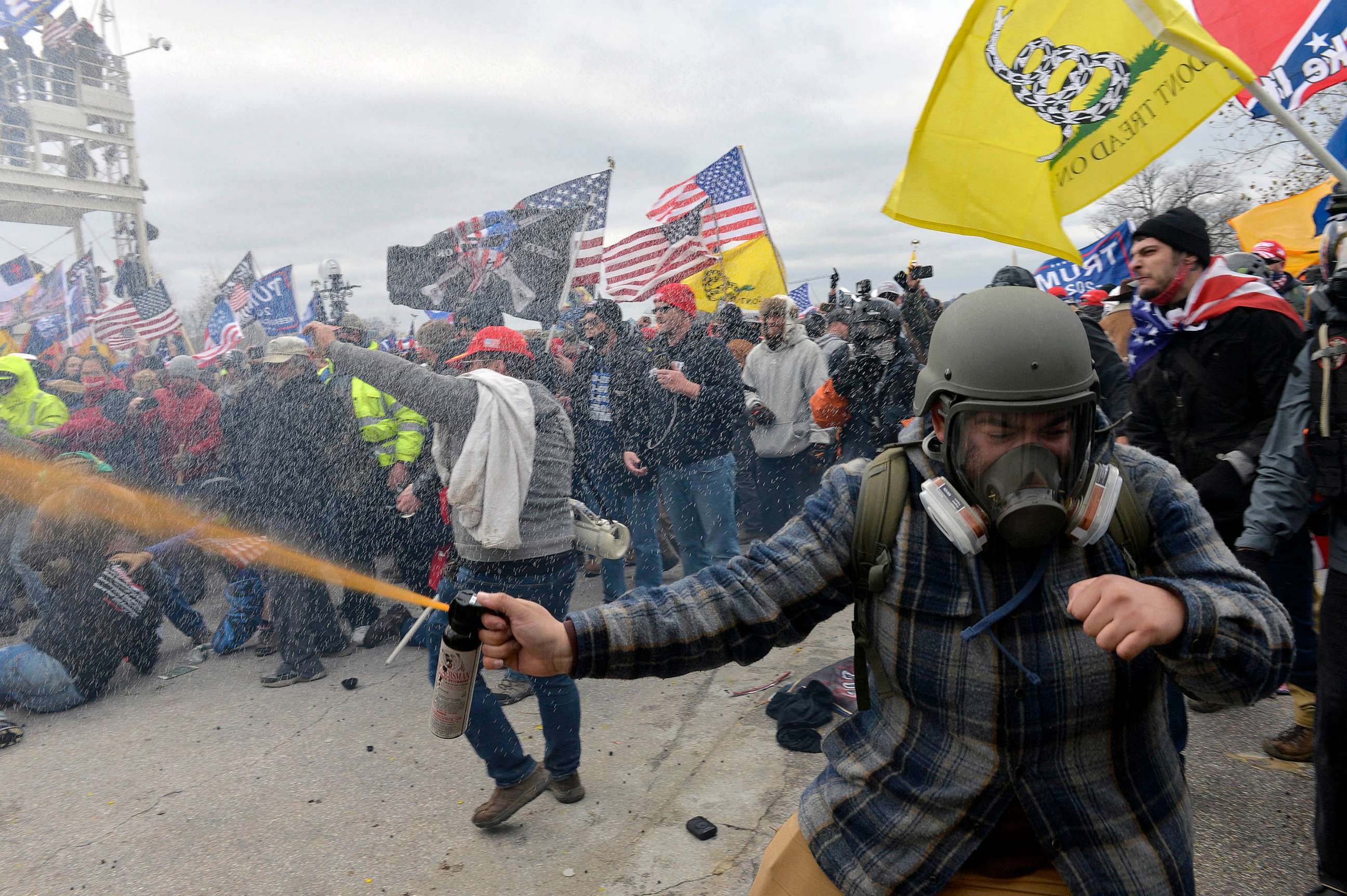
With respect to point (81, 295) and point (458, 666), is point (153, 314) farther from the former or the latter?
point (458, 666)

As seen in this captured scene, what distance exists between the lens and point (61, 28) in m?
Result: 27.1

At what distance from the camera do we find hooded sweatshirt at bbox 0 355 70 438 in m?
8.11

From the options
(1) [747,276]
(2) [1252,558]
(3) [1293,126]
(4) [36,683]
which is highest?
(3) [1293,126]

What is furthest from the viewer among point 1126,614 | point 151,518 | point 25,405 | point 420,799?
point 25,405

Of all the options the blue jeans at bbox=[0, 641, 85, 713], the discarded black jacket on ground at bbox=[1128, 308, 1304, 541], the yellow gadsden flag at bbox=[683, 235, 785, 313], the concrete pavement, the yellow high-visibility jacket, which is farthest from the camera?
the yellow gadsden flag at bbox=[683, 235, 785, 313]

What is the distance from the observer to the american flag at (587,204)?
8484 mm

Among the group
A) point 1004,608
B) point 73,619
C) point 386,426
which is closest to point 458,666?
point 1004,608

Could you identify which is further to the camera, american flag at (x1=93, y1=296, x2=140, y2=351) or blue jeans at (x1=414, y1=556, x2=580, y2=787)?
american flag at (x1=93, y1=296, x2=140, y2=351)

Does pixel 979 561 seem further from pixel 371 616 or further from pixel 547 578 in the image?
pixel 371 616

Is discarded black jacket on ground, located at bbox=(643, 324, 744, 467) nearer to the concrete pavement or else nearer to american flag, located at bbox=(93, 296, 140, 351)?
the concrete pavement

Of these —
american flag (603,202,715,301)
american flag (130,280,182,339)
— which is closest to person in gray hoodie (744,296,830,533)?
american flag (603,202,715,301)

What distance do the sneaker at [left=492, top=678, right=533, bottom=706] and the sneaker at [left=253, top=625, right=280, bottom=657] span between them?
6.75 ft

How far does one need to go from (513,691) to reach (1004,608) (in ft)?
13.9

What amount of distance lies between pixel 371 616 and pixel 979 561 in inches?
241
